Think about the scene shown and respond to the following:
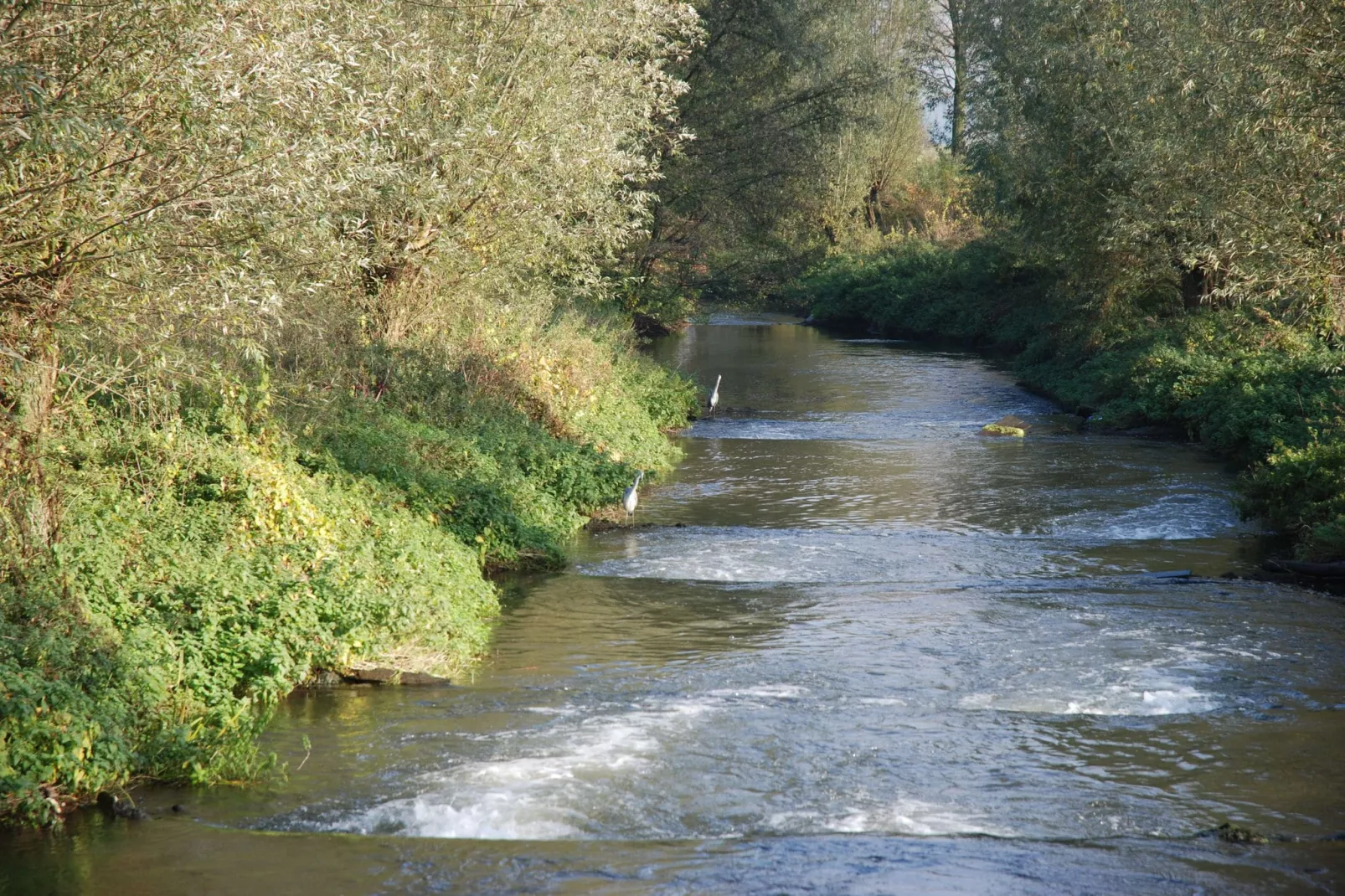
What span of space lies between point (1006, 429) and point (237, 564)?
61.9 feet

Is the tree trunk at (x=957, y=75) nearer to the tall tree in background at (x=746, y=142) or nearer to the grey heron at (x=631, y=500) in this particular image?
the tall tree in background at (x=746, y=142)

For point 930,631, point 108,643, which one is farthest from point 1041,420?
point 108,643

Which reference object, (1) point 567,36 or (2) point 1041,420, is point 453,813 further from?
(2) point 1041,420

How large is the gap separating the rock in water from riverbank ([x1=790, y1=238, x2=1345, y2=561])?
5.80 feet

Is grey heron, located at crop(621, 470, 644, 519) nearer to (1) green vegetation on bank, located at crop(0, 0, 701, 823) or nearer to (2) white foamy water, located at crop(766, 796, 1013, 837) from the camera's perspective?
(1) green vegetation on bank, located at crop(0, 0, 701, 823)

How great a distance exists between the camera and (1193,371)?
2552 cm

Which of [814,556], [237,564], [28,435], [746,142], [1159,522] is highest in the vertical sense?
[746,142]

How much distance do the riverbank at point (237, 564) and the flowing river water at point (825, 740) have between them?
0.40 metres

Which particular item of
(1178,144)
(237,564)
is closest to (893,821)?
(237,564)

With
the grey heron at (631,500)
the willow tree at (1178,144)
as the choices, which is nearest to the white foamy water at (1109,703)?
the willow tree at (1178,144)

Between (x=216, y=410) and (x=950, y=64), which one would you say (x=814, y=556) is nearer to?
(x=216, y=410)

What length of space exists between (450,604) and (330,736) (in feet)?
8.66

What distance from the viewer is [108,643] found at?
878 centimetres

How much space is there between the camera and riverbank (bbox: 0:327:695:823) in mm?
8305
